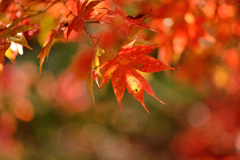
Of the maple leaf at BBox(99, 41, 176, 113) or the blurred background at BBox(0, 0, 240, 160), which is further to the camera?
the blurred background at BBox(0, 0, 240, 160)

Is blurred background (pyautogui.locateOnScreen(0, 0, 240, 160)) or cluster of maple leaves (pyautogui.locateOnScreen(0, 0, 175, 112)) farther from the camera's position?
blurred background (pyautogui.locateOnScreen(0, 0, 240, 160))

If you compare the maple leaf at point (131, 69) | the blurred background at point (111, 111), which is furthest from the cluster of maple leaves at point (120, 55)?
the blurred background at point (111, 111)

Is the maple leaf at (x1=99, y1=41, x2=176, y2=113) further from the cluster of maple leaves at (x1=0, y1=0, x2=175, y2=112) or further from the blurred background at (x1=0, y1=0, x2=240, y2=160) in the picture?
the blurred background at (x1=0, y1=0, x2=240, y2=160)

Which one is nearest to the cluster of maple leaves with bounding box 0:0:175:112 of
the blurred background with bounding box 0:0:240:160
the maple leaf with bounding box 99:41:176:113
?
the maple leaf with bounding box 99:41:176:113

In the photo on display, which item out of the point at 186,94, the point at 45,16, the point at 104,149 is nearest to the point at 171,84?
the point at 186,94

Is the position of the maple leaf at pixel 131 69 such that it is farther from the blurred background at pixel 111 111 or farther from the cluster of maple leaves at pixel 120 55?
the blurred background at pixel 111 111

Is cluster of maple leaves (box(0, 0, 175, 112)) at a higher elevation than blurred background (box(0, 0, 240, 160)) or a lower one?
higher
